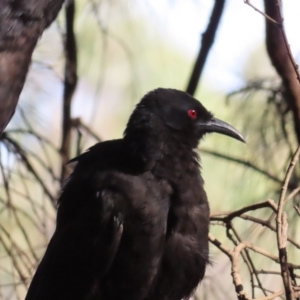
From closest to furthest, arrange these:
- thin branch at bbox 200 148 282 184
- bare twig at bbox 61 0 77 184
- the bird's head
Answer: the bird's head < thin branch at bbox 200 148 282 184 < bare twig at bbox 61 0 77 184

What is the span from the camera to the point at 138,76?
3418mm

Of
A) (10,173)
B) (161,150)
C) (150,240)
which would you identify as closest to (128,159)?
(161,150)

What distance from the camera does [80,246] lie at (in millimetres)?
2418

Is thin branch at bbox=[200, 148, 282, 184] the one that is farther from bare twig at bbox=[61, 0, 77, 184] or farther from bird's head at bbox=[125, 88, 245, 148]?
bare twig at bbox=[61, 0, 77, 184]

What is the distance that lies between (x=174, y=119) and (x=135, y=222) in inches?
16.6

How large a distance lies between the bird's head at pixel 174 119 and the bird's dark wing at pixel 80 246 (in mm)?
269

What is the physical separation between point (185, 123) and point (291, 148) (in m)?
0.52

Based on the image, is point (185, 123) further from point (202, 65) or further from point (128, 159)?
point (202, 65)

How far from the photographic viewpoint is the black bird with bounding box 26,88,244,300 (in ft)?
7.67

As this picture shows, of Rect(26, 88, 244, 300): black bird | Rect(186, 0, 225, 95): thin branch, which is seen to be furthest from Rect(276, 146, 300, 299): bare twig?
Rect(186, 0, 225, 95): thin branch

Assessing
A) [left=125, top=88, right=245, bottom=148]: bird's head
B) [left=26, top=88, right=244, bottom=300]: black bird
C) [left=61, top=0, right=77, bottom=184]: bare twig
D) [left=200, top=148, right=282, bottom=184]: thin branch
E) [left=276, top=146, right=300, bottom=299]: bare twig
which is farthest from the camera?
[left=61, top=0, right=77, bottom=184]: bare twig

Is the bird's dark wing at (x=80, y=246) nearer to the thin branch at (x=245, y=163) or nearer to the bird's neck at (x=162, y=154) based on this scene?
the bird's neck at (x=162, y=154)

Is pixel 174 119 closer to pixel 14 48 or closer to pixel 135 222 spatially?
pixel 135 222

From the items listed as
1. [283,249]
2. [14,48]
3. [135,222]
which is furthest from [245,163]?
[14,48]
